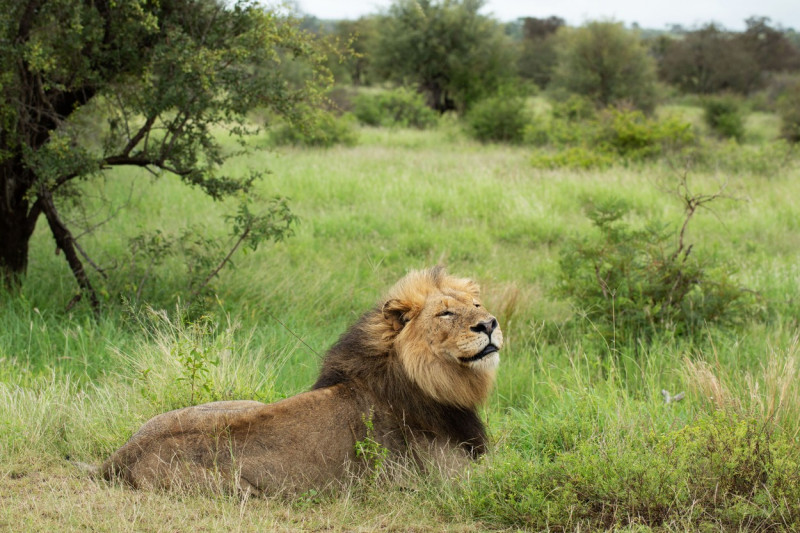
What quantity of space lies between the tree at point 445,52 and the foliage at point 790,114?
416 inches

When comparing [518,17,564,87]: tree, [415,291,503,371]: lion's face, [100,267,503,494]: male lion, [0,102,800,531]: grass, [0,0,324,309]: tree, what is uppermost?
[518,17,564,87]: tree

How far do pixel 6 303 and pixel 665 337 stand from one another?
20.5 feet

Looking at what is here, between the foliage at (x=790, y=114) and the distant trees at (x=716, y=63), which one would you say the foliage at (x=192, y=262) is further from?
the distant trees at (x=716, y=63)

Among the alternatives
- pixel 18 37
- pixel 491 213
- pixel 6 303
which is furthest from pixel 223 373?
pixel 491 213

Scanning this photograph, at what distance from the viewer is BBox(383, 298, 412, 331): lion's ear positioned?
417 cm

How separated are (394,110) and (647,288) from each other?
20500 millimetres

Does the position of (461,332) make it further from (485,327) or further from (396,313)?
(396,313)

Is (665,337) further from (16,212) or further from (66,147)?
(16,212)

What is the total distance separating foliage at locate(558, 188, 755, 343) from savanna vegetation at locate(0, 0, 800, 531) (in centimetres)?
3

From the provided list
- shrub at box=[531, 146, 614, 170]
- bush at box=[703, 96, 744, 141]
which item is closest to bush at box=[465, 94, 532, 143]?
shrub at box=[531, 146, 614, 170]

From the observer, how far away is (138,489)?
3691mm

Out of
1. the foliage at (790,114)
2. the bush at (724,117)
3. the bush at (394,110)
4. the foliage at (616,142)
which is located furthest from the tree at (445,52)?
the foliage at (616,142)

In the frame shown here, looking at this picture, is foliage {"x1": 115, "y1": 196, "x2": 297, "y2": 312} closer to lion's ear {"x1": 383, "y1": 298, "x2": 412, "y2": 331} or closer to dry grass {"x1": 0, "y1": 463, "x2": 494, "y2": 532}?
lion's ear {"x1": 383, "y1": 298, "x2": 412, "y2": 331}

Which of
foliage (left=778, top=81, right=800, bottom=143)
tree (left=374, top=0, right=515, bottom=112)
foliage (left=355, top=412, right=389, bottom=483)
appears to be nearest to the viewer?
foliage (left=355, top=412, right=389, bottom=483)
